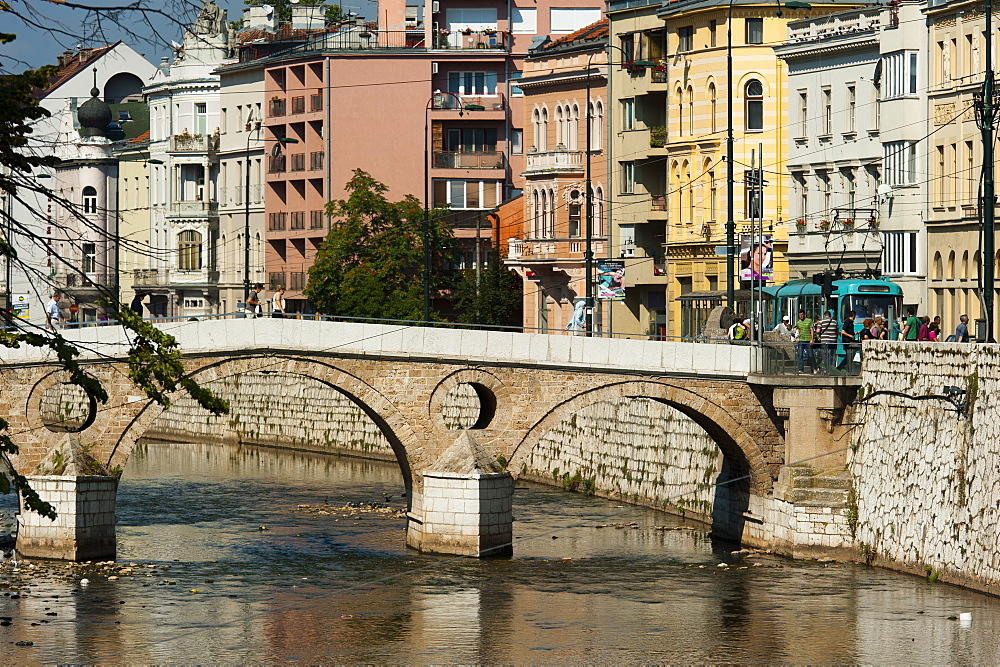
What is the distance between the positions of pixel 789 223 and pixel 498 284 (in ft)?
58.1

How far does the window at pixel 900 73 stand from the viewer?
58.9m

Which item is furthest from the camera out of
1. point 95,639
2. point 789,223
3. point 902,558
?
point 789,223

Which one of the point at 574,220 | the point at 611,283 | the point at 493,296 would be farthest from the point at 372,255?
the point at 611,283

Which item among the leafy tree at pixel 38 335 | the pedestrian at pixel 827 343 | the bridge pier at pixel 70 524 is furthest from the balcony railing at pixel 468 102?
the leafy tree at pixel 38 335

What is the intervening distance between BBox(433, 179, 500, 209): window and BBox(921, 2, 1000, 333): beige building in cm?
3488

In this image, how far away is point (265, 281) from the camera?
98.6 metres

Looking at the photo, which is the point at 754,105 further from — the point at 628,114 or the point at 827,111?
the point at 628,114

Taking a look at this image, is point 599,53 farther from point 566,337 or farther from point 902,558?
point 902,558

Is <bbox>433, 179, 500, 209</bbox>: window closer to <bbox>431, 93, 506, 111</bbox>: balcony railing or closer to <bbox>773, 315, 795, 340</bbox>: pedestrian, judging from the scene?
<bbox>431, 93, 506, 111</bbox>: balcony railing

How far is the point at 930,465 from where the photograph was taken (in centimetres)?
3978

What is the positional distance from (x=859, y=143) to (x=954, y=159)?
20.9ft

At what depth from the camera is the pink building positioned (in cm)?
9094

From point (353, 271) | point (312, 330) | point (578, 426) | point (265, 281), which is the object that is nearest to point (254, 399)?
point (353, 271)

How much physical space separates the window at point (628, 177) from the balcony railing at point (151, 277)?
37421 mm
